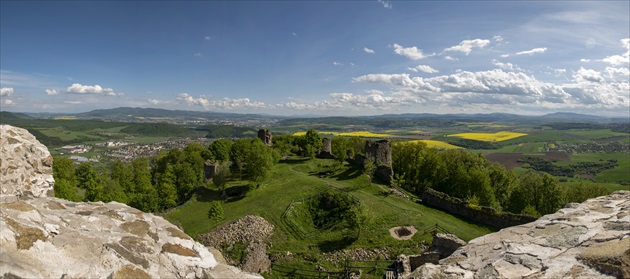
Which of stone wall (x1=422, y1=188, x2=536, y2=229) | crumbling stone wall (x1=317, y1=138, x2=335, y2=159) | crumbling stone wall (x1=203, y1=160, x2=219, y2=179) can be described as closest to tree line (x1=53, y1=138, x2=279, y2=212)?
crumbling stone wall (x1=203, y1=160, x2=219, y2=179)

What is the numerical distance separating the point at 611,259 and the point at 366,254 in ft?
71.5

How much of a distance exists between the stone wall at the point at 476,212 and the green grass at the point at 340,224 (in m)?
1.35

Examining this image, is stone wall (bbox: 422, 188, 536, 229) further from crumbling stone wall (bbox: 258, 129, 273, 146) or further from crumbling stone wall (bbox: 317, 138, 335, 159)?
crumbling stone wall (bbox: 258, 129, 273, 146)

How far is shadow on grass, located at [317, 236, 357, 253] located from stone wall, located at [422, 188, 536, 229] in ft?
47.4

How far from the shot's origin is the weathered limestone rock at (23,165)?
27.6ft

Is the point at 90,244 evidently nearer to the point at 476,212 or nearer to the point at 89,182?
the point at 476,212

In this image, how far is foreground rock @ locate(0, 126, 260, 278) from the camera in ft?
15.0

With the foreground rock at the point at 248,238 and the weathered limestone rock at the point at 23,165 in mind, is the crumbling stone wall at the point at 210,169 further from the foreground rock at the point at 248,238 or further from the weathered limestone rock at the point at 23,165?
the weathered limestone rock at the point at 23,165

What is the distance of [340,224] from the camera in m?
31.0

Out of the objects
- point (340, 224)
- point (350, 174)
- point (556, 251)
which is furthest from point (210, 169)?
point (556, 251)

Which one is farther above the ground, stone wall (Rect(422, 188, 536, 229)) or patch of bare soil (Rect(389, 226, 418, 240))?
stone wall (Rect(422, 188, 536, 229))

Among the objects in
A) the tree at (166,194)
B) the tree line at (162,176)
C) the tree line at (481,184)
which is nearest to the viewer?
the tree line at (162,176)

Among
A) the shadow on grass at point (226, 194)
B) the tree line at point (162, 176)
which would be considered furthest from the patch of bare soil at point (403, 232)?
the shadow on grass at point (226, 194)

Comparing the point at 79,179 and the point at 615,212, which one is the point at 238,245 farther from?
the point at 79,179
